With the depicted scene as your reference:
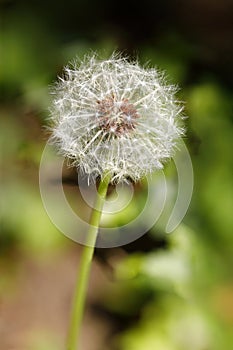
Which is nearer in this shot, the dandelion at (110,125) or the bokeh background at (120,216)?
the dandelion at (110,125)

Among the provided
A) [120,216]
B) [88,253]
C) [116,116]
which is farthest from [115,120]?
[120,216]

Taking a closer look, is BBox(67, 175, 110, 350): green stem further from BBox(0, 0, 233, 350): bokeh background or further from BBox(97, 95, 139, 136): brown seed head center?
BBox(0, 0, 233, 350): bokeh background

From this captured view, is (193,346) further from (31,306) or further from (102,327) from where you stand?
(31,306)

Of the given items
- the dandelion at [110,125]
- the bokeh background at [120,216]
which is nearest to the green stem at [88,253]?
the dandelion at [110,125]

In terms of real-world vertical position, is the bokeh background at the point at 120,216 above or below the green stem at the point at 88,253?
above

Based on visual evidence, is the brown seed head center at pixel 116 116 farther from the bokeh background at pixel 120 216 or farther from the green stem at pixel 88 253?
the bokeh background at pixel 120 216

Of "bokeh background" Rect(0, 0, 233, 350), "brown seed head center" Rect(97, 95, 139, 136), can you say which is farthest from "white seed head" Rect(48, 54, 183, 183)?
"bokeh background" Rect(0, 0, 233, 350)

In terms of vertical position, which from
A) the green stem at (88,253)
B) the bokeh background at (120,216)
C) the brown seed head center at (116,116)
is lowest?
the green stem at (88,253)
